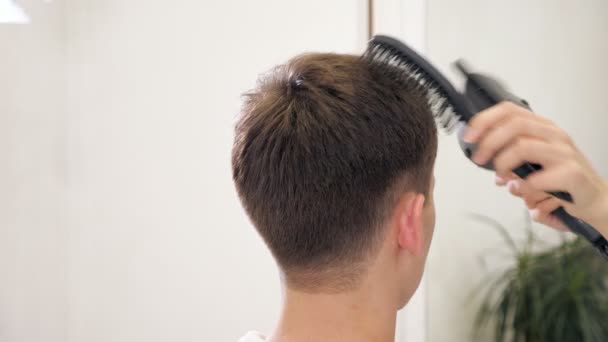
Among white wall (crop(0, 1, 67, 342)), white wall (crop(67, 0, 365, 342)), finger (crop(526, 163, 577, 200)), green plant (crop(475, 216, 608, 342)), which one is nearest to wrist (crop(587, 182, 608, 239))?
finger (crop(526, 163, 577, 200))

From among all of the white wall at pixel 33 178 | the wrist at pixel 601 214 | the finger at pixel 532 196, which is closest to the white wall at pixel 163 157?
the white wall at pixel 33 178

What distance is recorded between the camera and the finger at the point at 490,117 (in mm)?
636

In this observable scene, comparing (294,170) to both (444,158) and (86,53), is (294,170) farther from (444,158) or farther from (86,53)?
(86,53)

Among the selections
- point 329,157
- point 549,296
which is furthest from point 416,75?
point 549,296

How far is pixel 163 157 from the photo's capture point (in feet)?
5.47

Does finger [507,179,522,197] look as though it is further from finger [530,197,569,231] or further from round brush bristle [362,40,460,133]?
round brush bristle [362,40,460,133]

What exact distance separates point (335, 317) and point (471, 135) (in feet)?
0.91

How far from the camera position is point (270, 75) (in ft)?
2.70

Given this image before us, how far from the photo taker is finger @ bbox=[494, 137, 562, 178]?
0.63 metres

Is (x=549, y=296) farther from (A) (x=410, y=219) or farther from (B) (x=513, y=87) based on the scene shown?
(A) (x=410, y=219)

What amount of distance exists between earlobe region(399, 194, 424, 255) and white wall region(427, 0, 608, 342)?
33.8 inches

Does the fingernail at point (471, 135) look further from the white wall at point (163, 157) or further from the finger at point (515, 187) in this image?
the white wall at point (163, 157)

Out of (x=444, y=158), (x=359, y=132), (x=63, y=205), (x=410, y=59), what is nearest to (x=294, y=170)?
(x=359, y=132)

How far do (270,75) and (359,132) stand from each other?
0.15m
